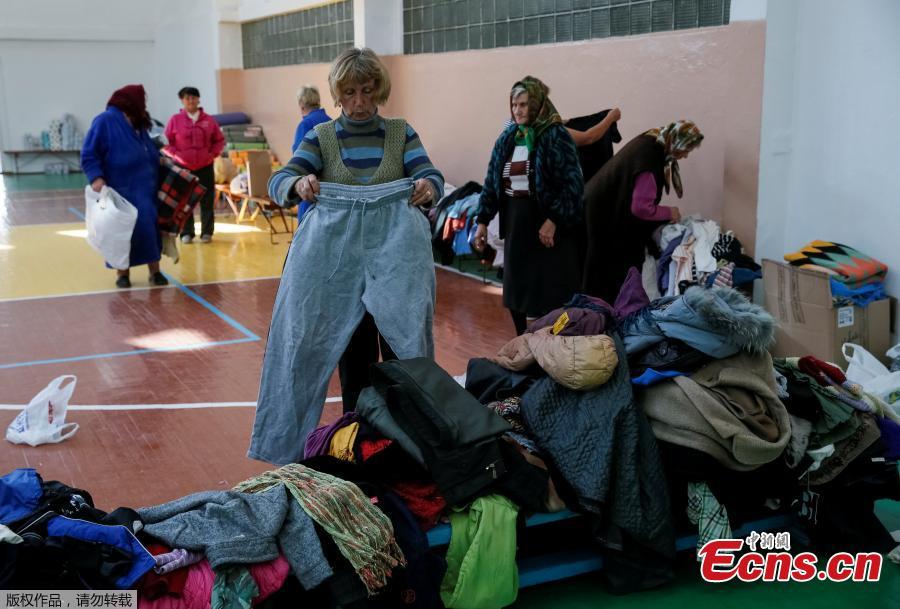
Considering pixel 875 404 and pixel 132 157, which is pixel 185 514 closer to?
pixel 875 404

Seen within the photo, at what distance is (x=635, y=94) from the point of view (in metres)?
7.01

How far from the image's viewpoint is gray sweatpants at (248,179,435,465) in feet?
11.5

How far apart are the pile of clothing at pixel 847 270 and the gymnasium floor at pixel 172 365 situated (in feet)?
5.77

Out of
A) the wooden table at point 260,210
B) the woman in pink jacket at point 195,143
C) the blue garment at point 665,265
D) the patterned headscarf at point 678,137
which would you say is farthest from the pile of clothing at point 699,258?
the woman in pink jacket at point 195,143

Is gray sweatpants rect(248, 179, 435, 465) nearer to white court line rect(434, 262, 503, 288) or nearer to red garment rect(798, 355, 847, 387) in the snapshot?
red garment rect(798, 355, 847, 387)

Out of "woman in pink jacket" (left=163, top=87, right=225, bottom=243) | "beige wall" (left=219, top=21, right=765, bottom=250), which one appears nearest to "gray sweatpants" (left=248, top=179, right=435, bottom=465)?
"beige wall" (left=219, top=21, right=765, bottom=250)

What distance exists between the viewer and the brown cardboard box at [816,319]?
514 centimetres

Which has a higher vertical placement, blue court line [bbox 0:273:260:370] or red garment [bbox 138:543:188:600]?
red garment [bbox 138:543:188:600]

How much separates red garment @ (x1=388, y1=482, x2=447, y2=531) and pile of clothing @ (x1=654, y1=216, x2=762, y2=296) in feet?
10.5

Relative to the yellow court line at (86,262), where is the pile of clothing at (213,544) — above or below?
above

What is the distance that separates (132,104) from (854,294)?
5630 millimetres

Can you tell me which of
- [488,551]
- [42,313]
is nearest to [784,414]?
[488,551]

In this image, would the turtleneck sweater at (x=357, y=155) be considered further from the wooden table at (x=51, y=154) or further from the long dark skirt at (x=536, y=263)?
the wooden table at (x=51, y=154)

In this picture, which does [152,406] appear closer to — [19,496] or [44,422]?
[44,422]
